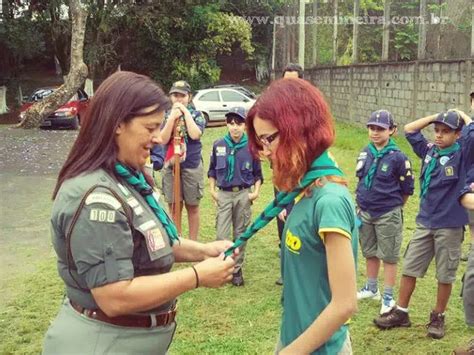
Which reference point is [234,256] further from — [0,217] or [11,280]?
[0,217]

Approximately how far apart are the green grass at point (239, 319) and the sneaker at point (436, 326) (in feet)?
0.18

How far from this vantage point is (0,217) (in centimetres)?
805

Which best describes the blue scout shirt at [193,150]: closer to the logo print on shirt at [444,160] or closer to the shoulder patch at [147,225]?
the logo print on shirt at [444,160]

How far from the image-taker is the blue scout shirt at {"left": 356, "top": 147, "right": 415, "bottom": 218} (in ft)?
15.8

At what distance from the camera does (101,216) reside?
194cm

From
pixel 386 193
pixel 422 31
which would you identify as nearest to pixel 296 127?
pixel 386 193

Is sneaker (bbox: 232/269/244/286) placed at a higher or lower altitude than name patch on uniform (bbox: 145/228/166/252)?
lower

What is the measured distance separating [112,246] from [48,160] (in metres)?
11.7

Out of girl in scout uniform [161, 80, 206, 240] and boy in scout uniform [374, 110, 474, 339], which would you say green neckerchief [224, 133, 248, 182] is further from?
boy in scout uniform [374, 110, 474, 339]

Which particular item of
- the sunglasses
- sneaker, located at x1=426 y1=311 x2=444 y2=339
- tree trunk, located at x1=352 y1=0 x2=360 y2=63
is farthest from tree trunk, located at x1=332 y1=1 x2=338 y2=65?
the sunglasses

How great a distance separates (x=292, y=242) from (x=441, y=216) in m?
2.61

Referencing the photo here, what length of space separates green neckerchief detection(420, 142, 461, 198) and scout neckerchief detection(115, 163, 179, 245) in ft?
9.21

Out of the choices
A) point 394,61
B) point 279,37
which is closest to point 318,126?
point 394,61

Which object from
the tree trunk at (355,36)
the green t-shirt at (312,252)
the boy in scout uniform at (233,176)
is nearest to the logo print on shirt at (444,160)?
the boy in scout uniform at (233,176)
